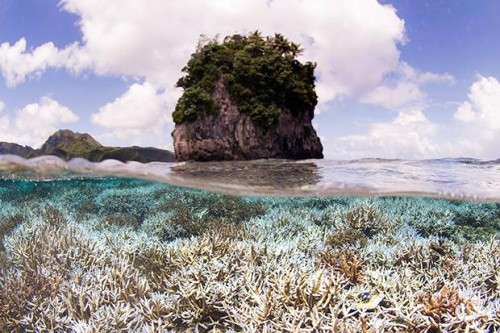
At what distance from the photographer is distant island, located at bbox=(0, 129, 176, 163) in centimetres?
1145

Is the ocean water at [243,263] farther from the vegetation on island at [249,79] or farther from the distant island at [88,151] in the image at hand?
the vegetation on island at [249,79]

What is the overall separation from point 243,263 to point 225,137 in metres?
25.5

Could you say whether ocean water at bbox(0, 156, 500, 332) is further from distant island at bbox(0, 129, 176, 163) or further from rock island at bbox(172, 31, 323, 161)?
rock island at bbox(172, 31, 323, 161)

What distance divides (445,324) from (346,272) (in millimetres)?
1601

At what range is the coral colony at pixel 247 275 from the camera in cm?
440

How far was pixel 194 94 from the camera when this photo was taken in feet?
105

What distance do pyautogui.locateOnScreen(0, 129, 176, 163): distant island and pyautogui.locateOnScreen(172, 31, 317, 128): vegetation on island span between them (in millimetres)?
9755

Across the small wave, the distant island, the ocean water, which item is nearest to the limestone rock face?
the distant island

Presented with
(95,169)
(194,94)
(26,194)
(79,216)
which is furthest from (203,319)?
(194,94)

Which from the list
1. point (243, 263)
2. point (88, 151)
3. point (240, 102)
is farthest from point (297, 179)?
point (240, 102)

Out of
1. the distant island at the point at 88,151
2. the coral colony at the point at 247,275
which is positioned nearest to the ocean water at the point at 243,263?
the coral colony at the point at 247,275

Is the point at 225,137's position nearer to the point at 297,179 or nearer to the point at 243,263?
the point at 297,179

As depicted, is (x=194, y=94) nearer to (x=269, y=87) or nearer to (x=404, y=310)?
(x=269, y=87)

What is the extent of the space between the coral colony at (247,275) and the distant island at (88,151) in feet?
7.92
